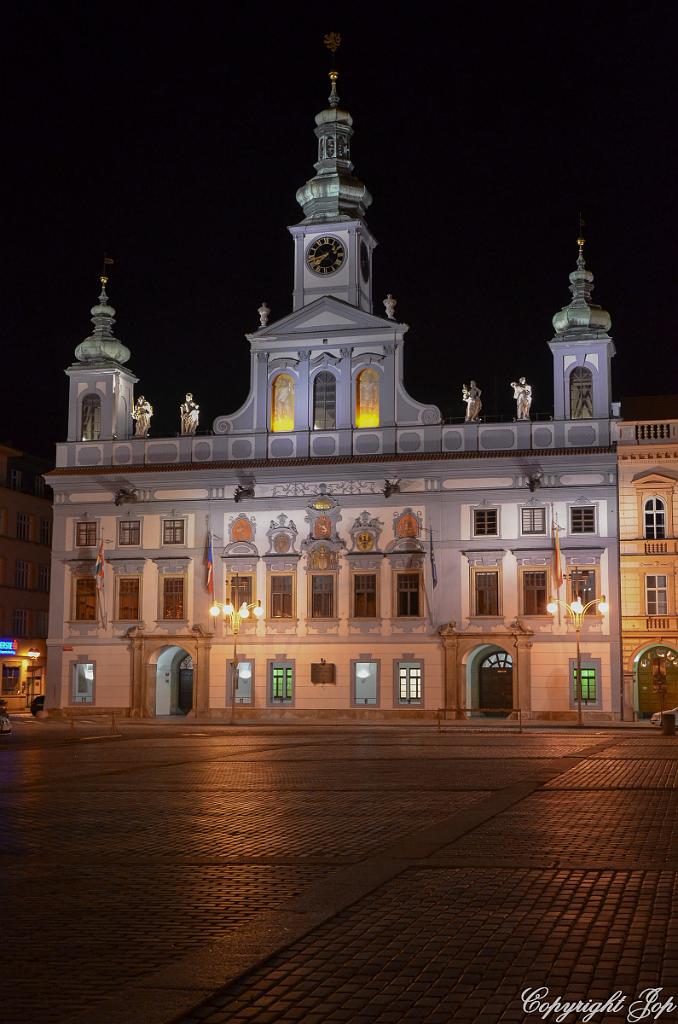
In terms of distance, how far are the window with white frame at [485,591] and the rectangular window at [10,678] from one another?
1123 inches

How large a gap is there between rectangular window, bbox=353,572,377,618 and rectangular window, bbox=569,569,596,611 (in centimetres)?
866

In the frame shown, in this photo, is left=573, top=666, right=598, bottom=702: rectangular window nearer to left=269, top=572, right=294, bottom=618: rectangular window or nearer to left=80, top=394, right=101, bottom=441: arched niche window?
left=269, top=572, right=294, bottom=618: rectangular window

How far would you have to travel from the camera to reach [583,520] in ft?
185

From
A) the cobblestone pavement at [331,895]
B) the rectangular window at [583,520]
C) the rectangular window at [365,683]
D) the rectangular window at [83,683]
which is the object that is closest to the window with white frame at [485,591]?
the rectangular window at [583,520]

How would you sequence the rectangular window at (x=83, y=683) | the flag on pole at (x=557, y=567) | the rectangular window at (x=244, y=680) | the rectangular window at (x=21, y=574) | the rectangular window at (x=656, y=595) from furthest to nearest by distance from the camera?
the rectangular window at (x=21, y=574)
the rectangular window at (x=83, y=683)
the rectangular window at (x=244, y=680)
the rectangular window at (x=656, y=595)
the flag on pole at (x=557, y=567)

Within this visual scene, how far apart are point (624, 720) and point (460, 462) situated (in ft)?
43.1

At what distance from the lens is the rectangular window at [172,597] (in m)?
60.1

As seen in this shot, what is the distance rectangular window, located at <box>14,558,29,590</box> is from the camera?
73.2 meters

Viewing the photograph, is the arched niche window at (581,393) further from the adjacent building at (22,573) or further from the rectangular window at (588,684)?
the adjacent building at (22,573)

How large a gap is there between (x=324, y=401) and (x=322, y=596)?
8933mm

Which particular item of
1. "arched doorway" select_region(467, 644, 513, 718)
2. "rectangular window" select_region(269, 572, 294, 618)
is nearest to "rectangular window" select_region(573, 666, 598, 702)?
"arched doorway" select_region(467, 644, 513, 718)

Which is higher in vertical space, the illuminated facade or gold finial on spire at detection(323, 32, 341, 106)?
gold finial on spire at detection(323, 32, 341, 106)

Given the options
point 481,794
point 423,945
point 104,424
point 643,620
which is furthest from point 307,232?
point 423,945

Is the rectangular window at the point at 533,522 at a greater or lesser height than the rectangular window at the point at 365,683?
greater
